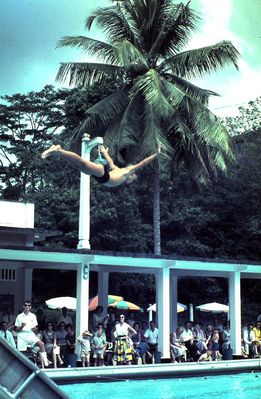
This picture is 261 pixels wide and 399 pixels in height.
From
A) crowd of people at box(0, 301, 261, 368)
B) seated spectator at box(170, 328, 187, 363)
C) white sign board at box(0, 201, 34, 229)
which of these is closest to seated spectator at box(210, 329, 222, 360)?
crowd of people at box(0, 301, 261, 368)

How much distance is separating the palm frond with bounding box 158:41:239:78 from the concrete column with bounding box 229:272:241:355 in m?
8.28

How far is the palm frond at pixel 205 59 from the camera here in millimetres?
23188

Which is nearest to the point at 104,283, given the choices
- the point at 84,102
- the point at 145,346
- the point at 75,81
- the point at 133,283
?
the point at 145,346

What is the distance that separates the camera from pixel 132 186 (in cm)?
3178

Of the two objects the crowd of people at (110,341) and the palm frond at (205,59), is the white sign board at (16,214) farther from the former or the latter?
the palm frond at (205,59)

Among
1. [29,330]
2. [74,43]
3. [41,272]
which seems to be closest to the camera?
[29,330]

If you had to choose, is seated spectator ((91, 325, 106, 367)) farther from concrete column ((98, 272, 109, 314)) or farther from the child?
concrete column ((98, 272, 109, 314))

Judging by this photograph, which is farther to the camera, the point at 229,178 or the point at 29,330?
the point at 229,178

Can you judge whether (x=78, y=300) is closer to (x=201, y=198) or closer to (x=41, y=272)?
(x=41, y=272)

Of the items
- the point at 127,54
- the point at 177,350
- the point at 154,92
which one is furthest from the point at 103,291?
the point at 127,54

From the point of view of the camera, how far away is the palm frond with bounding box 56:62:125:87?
2306 cm

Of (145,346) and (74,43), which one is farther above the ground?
(74,43)

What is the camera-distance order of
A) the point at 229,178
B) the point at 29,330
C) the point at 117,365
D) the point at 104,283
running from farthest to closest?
the point at 229,178 < the point at 104,283 < the point at 117,365 < the point at 29,330

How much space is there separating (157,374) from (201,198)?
773 inches
